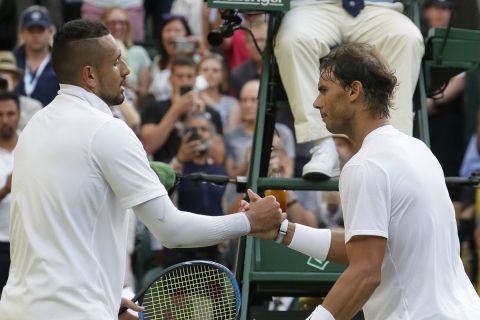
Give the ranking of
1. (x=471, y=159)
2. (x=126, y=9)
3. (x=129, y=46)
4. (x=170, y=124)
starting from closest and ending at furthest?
1. (x=170, y=124)
2. (x=471, y=159)
3. (x=129, y=46)
4. (x=126, y=9)

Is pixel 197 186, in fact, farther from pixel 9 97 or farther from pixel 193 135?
pixel 9 97

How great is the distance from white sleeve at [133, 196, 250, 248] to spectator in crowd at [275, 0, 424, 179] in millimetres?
1671

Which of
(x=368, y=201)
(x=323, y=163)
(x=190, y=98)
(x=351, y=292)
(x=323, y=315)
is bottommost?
(x=190, y=98)

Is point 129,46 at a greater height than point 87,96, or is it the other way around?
point 87,96

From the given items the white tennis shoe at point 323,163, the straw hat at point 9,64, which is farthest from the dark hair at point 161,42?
the white tennis shoe at point 323,163

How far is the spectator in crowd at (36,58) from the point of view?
11.0 meters

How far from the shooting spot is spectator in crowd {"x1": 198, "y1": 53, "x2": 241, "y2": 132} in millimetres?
11898

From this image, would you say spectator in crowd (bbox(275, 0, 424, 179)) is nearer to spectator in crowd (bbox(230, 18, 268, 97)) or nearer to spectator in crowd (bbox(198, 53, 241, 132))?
spectator in crowd (bbox(198, 53, 241, 132))

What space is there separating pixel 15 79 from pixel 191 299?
5477 millimetres

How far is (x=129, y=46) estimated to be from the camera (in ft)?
41.2

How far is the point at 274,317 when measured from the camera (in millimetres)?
7016

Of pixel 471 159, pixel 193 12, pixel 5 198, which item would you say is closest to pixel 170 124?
pixel 5 198

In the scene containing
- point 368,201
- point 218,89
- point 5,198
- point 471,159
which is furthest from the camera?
point 218,89

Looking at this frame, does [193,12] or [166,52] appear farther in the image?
[193,12]
